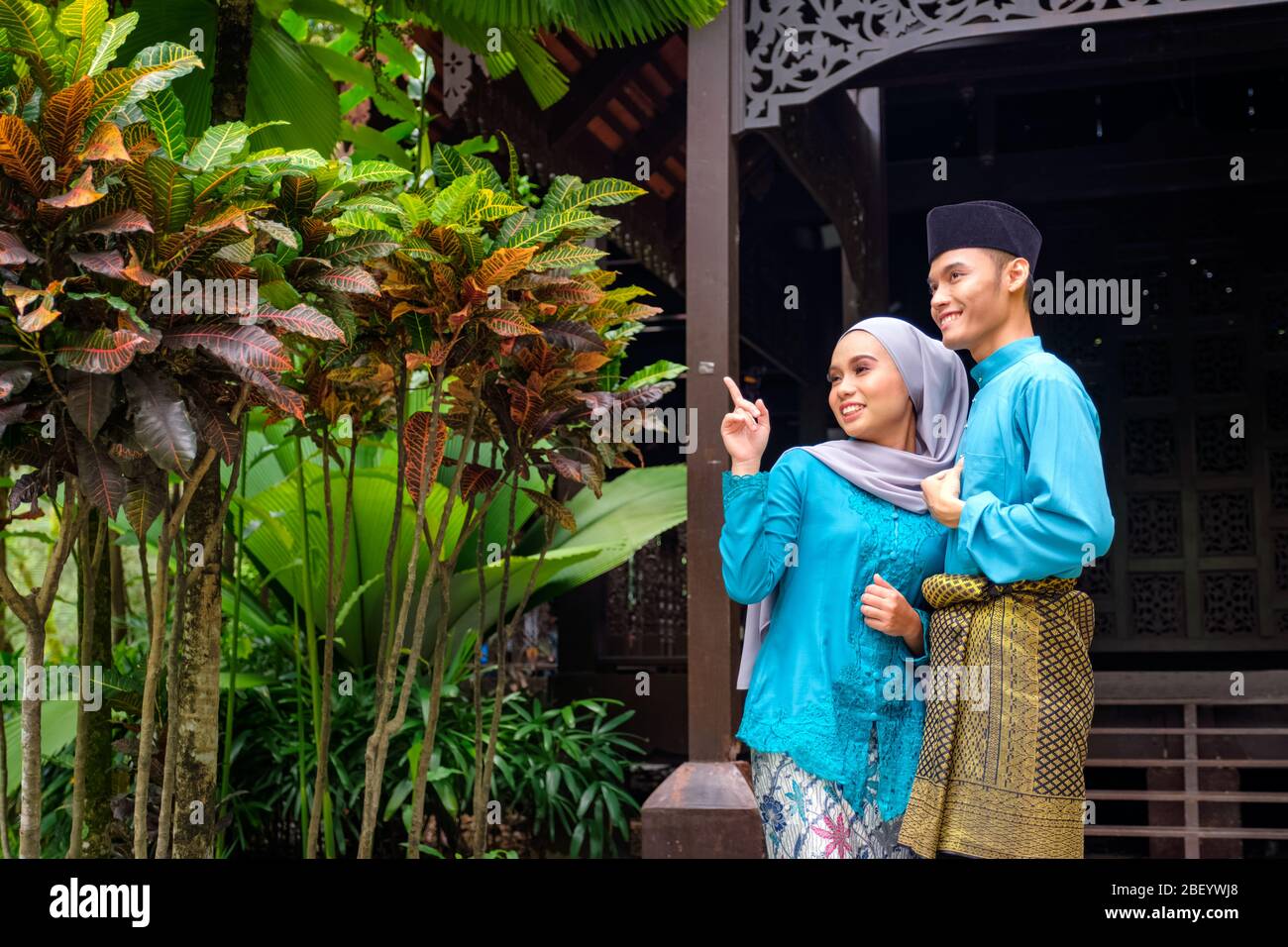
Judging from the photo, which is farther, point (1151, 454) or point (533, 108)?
point (1151, 454)

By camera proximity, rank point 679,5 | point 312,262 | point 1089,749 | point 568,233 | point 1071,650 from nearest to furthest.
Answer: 1. point 1071,650
2. point 312,262
3. point 568,233
4. point 679,5
5. point 1089,749

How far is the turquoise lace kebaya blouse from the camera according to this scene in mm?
2447

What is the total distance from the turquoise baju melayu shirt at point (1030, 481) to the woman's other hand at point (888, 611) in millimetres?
117

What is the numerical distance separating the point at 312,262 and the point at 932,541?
1604mm

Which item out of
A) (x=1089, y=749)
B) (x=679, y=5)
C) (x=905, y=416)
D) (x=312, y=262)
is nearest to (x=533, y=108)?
(x=679, y=5)

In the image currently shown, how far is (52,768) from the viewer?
5.40 metres

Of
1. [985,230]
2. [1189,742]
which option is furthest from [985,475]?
[1189,742]

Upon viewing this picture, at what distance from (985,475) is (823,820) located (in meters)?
0.73

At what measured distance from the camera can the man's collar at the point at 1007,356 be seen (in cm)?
250

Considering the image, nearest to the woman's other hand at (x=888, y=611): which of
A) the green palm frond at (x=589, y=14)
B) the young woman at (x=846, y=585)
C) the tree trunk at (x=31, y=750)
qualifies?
the young woman at (x=846, y=585)

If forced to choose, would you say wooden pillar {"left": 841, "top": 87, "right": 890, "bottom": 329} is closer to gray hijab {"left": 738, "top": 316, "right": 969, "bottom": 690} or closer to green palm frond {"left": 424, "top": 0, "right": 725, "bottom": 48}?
green palm frond {"left": 424, "top": 0, "right": 725, "bottom": 48}

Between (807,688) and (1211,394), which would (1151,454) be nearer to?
(1211,394)

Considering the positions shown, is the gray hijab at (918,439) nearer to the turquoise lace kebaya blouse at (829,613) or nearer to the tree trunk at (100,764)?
the turquoise lace kebaya blouse at (829,613)
